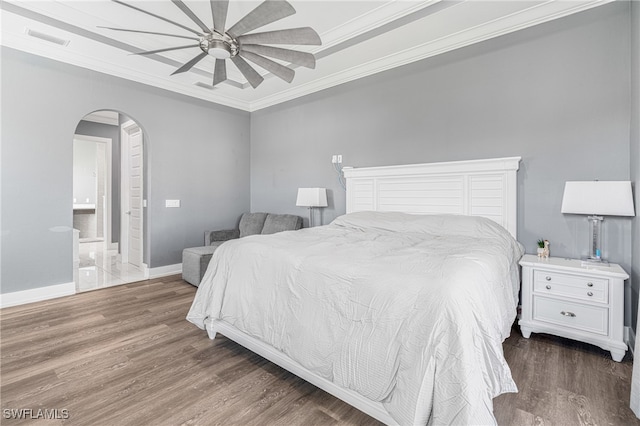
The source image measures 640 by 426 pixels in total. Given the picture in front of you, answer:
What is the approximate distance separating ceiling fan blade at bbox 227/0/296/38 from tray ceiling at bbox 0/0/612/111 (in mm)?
963

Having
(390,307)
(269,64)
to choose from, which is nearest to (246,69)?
(269,64)

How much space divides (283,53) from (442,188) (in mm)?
2159

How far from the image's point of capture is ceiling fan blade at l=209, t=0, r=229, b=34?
200 cm

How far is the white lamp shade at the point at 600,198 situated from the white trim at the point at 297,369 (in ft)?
7.33

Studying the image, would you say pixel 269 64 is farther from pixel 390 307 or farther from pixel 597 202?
pixel 597 202

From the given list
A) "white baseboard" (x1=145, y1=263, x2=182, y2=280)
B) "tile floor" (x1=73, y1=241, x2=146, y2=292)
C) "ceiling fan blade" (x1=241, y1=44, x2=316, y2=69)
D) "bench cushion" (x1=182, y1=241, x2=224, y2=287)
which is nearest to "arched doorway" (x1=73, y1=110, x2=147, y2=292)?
"tile floor" (x1=73, y1=241, x2=146, y2=292)

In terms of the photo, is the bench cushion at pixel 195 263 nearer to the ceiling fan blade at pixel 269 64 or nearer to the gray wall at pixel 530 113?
the gray wall at pixel 530 113

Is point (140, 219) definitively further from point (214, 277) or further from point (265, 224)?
point (214, 277)

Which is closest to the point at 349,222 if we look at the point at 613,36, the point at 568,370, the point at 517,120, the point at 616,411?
the point at 517,120

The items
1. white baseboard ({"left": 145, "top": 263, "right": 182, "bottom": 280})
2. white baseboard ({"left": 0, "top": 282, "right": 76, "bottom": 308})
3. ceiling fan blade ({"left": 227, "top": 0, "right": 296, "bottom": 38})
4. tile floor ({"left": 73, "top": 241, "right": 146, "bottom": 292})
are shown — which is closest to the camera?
ceiling fan blade ({"left": 227, "top": 0, "right": 296, "bottom": 38})

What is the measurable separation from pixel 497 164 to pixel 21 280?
5.24 metres

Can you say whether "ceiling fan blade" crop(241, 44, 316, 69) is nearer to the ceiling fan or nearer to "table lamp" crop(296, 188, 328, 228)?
the ceiling fan

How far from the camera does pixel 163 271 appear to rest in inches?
183

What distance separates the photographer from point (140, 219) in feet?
16.3
